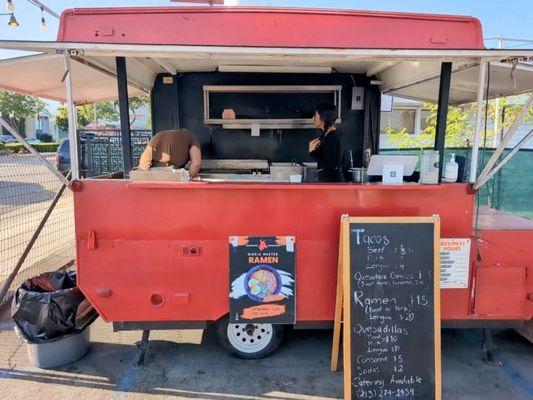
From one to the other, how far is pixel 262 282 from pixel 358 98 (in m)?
2.80

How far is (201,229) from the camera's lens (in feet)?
10.4

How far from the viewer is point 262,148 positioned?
511 cm

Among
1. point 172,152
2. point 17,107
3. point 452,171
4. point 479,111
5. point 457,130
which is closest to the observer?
point 479,111

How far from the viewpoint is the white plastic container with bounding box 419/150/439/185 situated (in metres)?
3.17

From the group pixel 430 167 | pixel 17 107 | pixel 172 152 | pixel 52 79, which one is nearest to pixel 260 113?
pixel 172 152

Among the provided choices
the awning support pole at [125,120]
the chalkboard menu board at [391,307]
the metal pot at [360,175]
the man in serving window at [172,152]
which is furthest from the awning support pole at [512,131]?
the awning support pole at [125,120]

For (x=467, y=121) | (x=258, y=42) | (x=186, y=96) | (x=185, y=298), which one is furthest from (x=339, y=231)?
(x=467, y=121)

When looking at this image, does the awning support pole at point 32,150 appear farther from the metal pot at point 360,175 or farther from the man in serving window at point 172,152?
the metal pot at point 360,175

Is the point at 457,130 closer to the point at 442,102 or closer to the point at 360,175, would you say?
Answer: the point at 442,102

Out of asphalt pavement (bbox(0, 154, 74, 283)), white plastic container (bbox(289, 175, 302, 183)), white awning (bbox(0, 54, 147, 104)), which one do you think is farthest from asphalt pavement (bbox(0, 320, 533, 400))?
white awning (bbox(0, 54, 147, 104))

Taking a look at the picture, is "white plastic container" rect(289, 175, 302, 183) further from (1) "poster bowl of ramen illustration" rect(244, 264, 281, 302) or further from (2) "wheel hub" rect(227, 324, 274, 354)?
(2) "wheel hub" rect(227, 324, 274, 354)

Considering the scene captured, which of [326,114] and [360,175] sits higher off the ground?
[326,114]

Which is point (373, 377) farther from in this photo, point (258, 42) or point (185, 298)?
point (258, 42)

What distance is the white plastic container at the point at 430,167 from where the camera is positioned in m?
3.17
